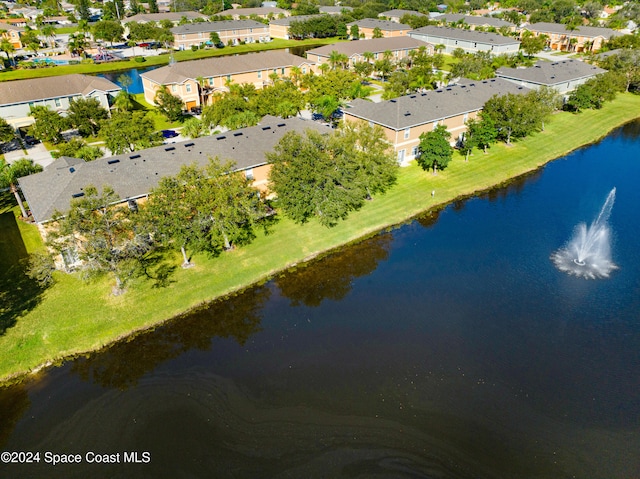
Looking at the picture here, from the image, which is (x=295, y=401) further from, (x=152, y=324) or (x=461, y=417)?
(x=152, y=324)

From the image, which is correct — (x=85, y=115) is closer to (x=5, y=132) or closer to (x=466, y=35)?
(x=5, y=132)

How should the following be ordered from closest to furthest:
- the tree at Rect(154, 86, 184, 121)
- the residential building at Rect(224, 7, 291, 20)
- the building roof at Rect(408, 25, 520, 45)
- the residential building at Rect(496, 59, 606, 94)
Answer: the tree at Rect(154, 86, 184, 121)
the residential building at Rect(496, 59, 606, 94)
the building roof at Rect(408, 25, 520, 45)
the residential building at Rect(224, 7, 291, 20)

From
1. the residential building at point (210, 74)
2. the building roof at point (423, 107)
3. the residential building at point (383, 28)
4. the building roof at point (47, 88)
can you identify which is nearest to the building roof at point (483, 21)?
the residential building at point (383, 28)

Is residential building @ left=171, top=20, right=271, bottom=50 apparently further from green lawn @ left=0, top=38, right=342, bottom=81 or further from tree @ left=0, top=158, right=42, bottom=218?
tree @ left=0, top=158, right=42, bottom=218

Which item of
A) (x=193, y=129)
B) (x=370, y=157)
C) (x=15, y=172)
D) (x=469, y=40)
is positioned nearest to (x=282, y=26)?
(x=469, y=40)

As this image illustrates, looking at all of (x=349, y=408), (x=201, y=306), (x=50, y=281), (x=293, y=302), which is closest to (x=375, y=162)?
(x=293, y=302)

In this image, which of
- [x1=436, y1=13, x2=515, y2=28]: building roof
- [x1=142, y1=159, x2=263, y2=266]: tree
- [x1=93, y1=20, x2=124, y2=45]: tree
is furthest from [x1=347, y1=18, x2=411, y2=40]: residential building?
[x1=142, y1=159, x2=263, y2=266]: tree

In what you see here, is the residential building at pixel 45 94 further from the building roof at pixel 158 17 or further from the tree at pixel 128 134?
the building roof at pixel 158 17
